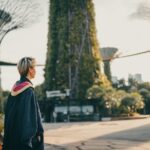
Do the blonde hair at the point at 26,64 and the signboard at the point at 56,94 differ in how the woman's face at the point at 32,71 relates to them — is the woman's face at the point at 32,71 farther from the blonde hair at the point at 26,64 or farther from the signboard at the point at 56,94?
the signboard at the point at 56,94

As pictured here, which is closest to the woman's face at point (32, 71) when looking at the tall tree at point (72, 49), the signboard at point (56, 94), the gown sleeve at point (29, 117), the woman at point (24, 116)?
the woman at point (24, 116)

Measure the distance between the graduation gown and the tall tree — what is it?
35.5 m

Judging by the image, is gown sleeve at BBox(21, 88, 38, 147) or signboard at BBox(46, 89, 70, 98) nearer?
gown sleeve at BBox(21, 88, 38, 147)

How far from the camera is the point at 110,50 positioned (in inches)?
2872

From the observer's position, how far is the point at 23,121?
14.3 feet

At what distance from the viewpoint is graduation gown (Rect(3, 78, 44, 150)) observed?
433 cm

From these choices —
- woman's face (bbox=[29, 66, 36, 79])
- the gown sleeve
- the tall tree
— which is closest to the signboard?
the tall tree

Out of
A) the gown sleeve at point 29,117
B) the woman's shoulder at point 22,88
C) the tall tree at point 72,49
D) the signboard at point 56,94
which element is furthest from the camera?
the tall tree at point 72,49

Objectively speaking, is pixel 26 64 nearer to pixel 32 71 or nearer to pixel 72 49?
pixel 32 71

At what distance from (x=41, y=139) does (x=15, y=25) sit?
9.22m

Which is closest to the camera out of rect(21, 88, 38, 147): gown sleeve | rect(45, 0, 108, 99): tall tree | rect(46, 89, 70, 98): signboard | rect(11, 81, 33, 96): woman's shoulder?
rect(21, 88, 38, 147): gown sleeve

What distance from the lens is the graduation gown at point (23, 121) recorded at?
14.2ft

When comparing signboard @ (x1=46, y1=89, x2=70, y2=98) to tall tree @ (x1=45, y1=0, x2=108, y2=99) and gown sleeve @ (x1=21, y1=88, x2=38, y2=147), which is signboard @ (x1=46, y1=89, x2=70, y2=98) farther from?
gown sleeve @ (x1=21, y1=88, x2=38, y2=147)

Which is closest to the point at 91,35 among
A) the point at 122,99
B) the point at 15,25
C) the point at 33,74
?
the point at 122,99
